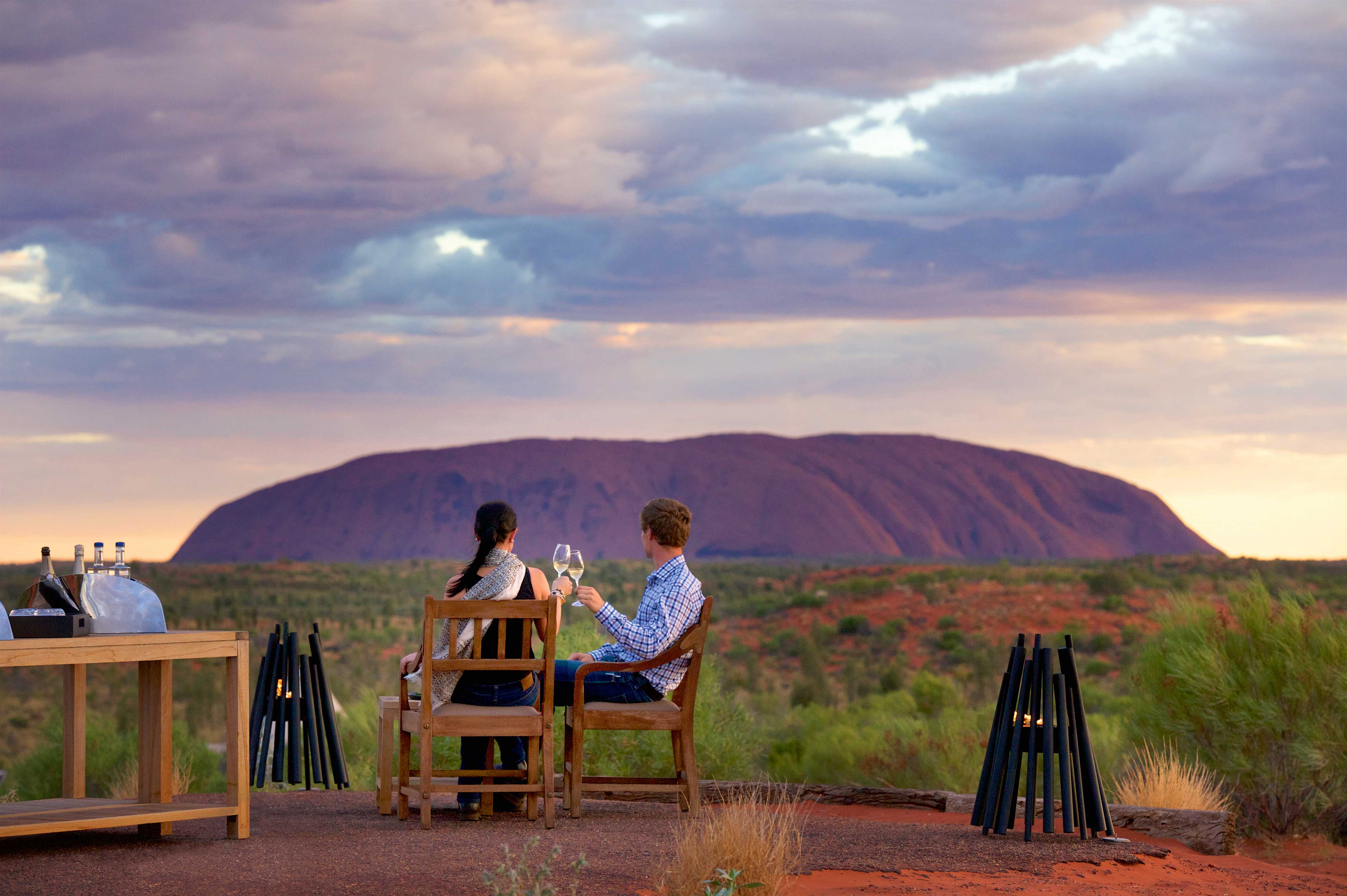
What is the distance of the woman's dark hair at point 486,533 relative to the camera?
5887mm

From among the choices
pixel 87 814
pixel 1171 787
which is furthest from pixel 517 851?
pixel 1171 787

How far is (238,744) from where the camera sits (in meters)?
5.45

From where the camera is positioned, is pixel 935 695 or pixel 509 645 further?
pixel 935 695

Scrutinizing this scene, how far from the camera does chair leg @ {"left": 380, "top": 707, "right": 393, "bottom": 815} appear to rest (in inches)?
241

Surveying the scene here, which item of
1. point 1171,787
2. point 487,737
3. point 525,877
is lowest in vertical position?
point 1171,787

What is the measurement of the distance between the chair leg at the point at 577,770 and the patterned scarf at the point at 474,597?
576mm

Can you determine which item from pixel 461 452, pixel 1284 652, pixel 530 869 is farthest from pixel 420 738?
pixel 461 452

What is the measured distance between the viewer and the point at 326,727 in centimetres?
759

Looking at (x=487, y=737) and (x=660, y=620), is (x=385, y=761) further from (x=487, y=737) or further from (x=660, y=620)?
(x=660, y=620)

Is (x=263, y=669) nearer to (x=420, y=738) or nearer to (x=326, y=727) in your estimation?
(x=326, y=727)

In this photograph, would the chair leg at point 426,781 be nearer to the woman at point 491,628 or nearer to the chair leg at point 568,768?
the woman at point 491,628

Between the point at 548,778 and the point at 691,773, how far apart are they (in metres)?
0.71

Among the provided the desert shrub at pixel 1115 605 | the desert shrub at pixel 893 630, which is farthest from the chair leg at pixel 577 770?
the desert shrub at pixel 1115 605

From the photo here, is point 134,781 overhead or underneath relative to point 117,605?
underneath
